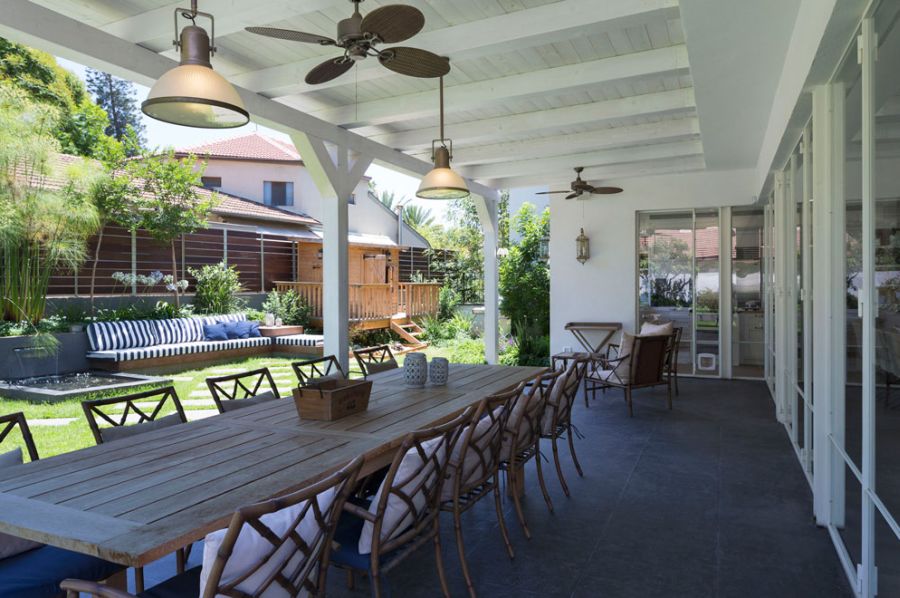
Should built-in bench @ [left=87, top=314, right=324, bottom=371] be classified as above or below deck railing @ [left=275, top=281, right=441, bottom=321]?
below

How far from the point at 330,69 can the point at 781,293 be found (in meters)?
4.25

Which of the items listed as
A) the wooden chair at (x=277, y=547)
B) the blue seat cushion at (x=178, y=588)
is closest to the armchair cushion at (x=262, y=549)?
the wooden chair at (x=277, y=547)

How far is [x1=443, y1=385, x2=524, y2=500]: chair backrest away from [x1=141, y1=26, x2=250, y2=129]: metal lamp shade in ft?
5.26

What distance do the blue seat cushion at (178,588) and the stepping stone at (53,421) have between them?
4.51m

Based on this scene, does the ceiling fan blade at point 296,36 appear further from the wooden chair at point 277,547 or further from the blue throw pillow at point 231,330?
the blue throw pillow at point 231,330

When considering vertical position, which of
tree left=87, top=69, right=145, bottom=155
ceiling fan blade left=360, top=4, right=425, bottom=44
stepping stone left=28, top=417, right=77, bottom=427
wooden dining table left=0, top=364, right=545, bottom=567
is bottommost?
stepping stone left=28, top=417, right=77, bottom=427

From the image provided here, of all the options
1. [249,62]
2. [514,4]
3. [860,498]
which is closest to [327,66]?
[514,4]

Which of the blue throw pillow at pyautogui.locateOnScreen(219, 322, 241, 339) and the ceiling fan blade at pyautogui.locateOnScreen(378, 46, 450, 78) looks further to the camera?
the blue throw pillow at pyautogui.locateOnScreen(219, 322, 241, 339)

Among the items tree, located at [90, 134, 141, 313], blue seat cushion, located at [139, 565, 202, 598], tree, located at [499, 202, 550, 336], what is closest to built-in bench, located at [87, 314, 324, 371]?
tree, located at [90, 134, 141, 313]

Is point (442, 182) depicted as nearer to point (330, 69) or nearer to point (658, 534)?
point (330, 69)

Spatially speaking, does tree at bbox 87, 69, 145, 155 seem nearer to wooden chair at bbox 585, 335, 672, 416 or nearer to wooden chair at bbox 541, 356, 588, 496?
wooden chair at bbox 585, 335, 672, 416

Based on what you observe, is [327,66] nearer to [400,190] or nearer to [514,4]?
[514,4]

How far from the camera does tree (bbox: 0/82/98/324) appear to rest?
7477 millimetres

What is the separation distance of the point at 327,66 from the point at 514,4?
48.1 inches
